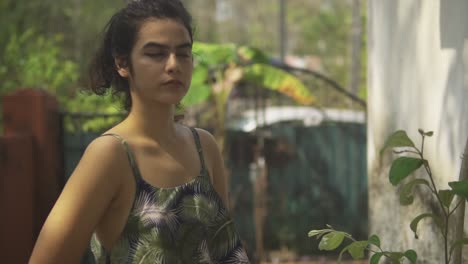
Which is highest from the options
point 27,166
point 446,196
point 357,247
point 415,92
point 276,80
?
point 415,92

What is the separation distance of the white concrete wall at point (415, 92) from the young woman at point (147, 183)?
1.20 m

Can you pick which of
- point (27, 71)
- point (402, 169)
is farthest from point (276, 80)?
point (402, 169)

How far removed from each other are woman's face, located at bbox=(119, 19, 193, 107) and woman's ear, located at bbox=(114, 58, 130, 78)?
0.05 metres

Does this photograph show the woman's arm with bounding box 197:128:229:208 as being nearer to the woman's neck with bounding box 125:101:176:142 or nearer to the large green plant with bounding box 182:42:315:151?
the woman's neck with bounding box 125:101:176:142

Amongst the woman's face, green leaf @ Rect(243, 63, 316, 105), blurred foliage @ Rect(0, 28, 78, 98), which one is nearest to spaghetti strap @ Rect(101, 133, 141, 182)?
the woman's face

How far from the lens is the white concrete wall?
135 inches

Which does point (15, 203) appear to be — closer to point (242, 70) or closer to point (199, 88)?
point (199, 88)

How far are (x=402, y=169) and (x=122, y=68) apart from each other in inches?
37.6

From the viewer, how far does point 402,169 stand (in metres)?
3.00

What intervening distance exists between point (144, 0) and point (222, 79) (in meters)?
7.37

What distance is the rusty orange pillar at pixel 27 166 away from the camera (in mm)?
7082

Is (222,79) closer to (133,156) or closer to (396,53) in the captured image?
(396,53)

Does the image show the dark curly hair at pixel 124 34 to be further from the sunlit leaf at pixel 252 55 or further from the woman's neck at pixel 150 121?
the sunlit leaf at pixel 252 55

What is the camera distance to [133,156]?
2.40 meters
